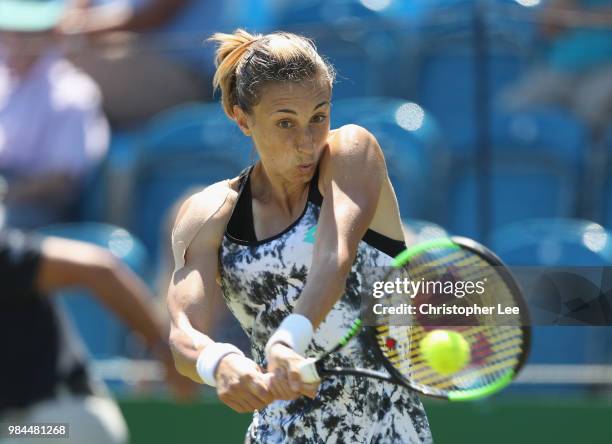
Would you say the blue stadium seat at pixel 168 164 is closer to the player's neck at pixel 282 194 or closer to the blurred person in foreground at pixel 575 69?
the blurred person in foreground at pixel 575 69

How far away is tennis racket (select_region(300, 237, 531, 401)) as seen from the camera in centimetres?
276

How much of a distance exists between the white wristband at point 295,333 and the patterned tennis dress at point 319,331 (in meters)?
0.26

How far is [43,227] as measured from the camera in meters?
5.74

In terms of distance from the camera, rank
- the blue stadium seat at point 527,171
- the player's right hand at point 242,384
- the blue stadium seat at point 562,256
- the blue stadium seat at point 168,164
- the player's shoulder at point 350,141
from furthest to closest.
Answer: the blue stadium seat at point 168,164 → the blue stadium seat at point 527,171 → the blue stadium seat at point 562,256 → the player's shoulder at point 350,141 → the player's right hand at point 242,384

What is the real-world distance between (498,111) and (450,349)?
2.77 m

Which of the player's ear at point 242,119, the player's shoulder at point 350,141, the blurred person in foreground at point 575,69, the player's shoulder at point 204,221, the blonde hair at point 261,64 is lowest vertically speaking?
the player's shoulder at point 204,221

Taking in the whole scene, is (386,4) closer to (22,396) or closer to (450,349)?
(22,396)

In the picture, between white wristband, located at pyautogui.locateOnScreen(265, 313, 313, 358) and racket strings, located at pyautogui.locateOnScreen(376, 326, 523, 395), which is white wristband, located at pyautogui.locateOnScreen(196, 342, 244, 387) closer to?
white wristband, located at pyautogui.locateOnScreen(265, 313, 313, 358)

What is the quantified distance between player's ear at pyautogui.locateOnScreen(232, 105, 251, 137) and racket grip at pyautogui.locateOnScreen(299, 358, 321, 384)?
631 mm

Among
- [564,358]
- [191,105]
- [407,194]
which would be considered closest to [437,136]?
[407,194]

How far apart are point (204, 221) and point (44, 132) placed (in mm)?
3120

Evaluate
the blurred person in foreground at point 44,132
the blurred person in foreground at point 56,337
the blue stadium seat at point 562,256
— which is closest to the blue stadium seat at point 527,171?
the blue stadium seat at point 562,256

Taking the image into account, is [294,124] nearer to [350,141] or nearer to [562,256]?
[350,141]

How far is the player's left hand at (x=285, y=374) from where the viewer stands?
8.29 feet
